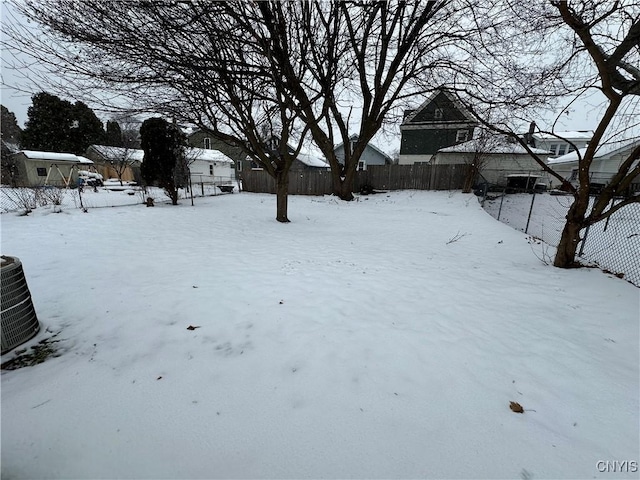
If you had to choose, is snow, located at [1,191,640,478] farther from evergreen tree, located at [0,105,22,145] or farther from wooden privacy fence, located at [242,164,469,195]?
evergreen tree, located at [0,105,22,145]

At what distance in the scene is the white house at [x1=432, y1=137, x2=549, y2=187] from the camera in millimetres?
17781

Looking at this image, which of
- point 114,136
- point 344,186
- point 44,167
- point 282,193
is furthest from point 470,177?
point 114,136

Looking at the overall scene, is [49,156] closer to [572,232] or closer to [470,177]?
[470,177]

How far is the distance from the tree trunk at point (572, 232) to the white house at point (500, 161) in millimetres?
13780

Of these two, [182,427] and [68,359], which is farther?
[68,359]

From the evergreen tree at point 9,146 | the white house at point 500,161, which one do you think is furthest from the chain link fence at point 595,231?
the evergreen tree at point 9,146

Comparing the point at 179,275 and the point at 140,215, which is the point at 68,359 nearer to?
the point at 179,275

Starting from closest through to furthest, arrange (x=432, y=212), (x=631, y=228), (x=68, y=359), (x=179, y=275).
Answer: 1. (x=68, y=359)
2. (x=179, y=275)
3. (x=631, y=228)
4. (x=432, y=212)

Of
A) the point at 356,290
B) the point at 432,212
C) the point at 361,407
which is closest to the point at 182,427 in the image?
the point at 361,407

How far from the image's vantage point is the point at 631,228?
845 centimetres

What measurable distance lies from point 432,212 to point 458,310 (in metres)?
9.07

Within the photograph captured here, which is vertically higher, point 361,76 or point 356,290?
point 361,76

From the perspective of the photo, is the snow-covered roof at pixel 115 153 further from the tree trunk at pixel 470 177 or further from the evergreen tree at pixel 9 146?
the tree trunk at pixel 470 177

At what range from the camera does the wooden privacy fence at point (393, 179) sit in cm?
1678
